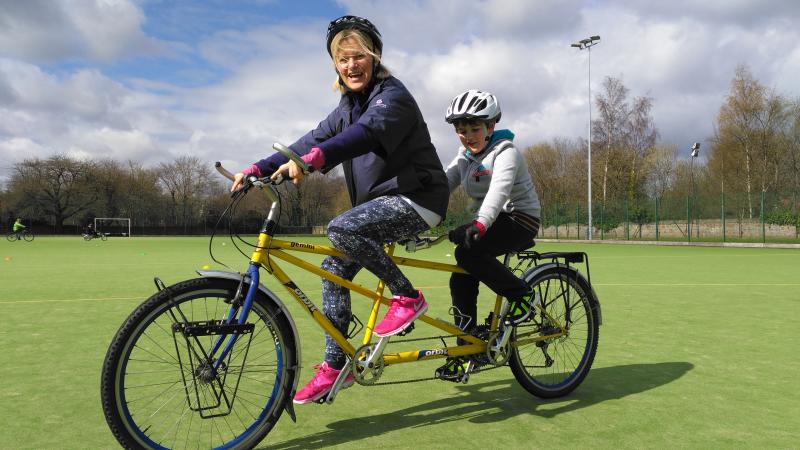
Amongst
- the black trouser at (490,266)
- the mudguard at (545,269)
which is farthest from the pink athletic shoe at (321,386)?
the mudguard at (545,269)

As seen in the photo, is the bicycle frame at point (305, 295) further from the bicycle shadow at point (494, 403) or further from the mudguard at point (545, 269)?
the mudguard at point (545, 269)

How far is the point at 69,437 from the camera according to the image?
298cm

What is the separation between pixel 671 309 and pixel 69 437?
6306mm

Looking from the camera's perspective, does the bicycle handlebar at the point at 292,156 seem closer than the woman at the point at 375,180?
Yes

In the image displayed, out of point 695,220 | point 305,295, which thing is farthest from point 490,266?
point 695,220

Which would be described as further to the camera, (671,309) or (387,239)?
(671,309)

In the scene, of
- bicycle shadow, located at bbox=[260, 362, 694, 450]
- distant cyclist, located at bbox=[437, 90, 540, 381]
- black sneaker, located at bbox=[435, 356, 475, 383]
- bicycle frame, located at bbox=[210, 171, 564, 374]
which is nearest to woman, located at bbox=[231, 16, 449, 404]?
bicycle frame, located at bbox=[210, 171, 564, 374]

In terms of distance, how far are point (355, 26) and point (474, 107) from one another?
84cm

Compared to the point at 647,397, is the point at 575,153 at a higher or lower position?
higher

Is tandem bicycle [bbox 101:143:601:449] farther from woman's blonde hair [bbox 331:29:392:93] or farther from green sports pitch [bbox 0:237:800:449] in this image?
woman's blonde hair [bbox 331:29:392:93]

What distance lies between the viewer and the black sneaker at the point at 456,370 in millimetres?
3508

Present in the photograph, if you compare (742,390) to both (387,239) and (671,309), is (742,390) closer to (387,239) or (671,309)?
(387,239)

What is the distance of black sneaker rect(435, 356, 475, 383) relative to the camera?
351 centimetres

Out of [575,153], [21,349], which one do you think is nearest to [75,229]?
[575,153]
